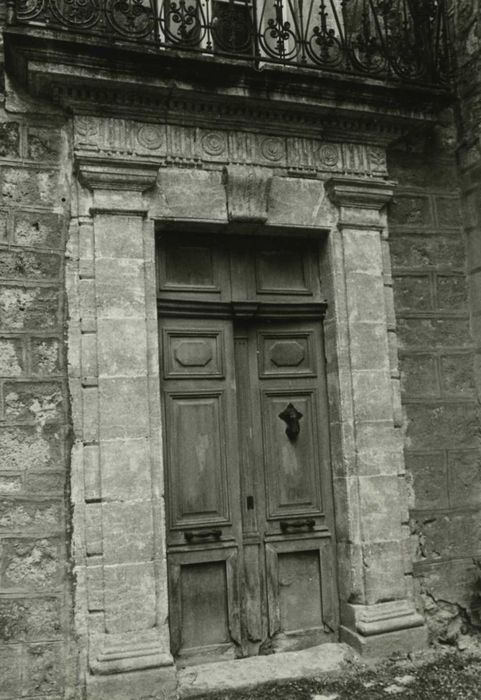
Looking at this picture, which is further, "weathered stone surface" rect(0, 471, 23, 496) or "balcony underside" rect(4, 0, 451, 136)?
"balcony underside" rect(4, 0, 451, 136)

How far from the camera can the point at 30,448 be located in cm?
400

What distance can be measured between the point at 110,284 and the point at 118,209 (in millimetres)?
476

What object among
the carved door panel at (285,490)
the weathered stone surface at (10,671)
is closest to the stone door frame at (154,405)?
the carved door panel at (285,490)

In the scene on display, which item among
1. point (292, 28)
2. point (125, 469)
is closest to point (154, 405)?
point (125, 469)

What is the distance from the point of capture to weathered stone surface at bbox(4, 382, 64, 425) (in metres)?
4.00

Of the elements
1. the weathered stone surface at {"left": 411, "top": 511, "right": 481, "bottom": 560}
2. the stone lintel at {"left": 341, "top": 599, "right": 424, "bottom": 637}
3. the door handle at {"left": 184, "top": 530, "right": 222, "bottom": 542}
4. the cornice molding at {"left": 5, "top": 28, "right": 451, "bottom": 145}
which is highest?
the cornice molding at {"left": 5, "top": 28, "right": 451, "bottom": 145}

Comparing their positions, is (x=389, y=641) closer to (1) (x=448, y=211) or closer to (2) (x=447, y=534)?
(2) (x=447, y=534)

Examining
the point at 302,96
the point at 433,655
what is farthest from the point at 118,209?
the point at 433,655

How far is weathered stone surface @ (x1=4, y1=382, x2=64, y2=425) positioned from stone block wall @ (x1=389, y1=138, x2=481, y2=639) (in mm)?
2328

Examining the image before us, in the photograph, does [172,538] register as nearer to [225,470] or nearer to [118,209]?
[225,470]

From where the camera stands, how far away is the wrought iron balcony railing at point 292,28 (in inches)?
173

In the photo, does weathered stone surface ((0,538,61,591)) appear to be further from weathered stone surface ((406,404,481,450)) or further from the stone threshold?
weathered stone surface ((406,404,481,450))

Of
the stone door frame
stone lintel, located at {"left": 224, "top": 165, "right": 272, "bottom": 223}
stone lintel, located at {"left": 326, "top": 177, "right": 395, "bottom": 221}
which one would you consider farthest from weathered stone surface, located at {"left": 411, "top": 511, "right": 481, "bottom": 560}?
stone lintel, located at {"left": 224, "top": 165, "right": 272, "bottom": 223}

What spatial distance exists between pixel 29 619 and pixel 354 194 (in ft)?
11.0
